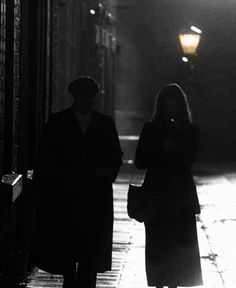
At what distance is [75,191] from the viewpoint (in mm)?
7973

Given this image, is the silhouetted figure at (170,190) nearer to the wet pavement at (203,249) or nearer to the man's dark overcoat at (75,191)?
the man's dark overcoat at (75,191)

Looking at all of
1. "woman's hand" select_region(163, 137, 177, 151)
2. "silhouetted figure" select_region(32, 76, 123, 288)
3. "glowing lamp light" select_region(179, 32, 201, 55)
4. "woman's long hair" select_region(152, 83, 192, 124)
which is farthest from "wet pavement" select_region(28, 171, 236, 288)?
"glowing lamp light" select_region(179, 32, 201, 55)

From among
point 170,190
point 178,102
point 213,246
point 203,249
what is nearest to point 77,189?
point 170,190

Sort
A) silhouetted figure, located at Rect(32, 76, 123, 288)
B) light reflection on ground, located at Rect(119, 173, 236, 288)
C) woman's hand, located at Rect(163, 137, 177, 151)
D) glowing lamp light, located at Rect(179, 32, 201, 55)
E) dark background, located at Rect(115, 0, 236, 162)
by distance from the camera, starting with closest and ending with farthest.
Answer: silhouetted figure, located at Rect(32, 76, 123, 288) < woman's hand, located at Rect(163, 137, 177, 151) < light reflection on ground, located at Rect(119, 173, 236, 288) < glowing lamp light, located at Rect(179, 32, 201, 55) < dark background, located at Rect(115, 0, 236, 162)

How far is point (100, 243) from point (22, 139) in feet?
10.4

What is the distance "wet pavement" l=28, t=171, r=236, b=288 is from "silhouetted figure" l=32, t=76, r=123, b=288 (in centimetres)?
129

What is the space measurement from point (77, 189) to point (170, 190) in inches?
33.4

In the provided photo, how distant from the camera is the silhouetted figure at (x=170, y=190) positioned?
27.5 feet

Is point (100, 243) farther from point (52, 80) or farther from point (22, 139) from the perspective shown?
point (52, 80)

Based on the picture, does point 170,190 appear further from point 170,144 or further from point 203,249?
point 203,249

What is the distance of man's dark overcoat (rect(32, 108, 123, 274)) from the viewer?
7949 mm

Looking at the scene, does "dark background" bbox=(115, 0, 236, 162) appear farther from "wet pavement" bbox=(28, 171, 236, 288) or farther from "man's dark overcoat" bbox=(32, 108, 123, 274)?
"man's dark overcoat" bbox=(32, 108, 123, 274)

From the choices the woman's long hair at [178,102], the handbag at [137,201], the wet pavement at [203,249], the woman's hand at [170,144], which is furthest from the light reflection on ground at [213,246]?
the woman's long hair at [178,102]

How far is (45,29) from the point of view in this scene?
12.1 metres
